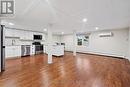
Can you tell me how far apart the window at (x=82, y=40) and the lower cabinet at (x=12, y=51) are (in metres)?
6.16

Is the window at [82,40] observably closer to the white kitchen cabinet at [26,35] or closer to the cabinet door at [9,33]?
the white kitchen cabinet at [26,35]

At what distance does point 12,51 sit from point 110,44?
7.64 m

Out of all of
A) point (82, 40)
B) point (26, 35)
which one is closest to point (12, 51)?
point (26, 35)

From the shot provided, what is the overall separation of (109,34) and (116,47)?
115cm

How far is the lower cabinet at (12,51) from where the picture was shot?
6366mm

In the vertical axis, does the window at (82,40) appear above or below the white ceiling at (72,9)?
below

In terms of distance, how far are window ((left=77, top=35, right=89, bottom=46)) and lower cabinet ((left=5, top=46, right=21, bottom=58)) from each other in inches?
242

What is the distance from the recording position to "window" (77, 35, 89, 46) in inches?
381

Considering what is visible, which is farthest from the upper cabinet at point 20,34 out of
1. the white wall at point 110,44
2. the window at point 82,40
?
the white wall at point 110,44

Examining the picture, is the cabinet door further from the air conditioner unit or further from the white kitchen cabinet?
the air conditioner unit

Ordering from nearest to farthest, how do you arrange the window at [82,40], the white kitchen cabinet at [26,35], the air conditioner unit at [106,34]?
the air conditioner unit at [106,34] < the white kitchen cabinet at [26,35] < the window at [82,40]

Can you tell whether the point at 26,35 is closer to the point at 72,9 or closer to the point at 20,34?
the point at 20,34

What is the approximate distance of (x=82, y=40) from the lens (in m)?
10.1

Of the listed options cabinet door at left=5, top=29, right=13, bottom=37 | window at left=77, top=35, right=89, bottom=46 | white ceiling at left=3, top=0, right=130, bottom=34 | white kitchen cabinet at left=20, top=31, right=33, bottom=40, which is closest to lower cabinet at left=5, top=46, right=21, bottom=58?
cabinet door at left=5, top=29, right=13, bottom=37
